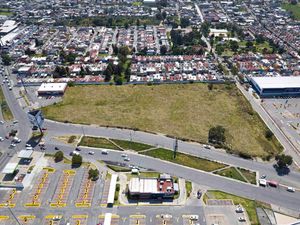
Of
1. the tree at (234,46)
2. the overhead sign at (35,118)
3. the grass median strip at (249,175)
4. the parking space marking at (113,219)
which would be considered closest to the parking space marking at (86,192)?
the parking space marking at (113,219)

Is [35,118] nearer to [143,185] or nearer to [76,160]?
[76,160]

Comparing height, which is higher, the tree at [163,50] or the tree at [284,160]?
the tree at [284,160]

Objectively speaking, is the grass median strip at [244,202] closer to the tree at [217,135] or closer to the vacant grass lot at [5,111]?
the tree at [217,135]

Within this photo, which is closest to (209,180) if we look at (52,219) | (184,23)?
(52,219)

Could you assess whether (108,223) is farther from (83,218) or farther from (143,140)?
(143,140)

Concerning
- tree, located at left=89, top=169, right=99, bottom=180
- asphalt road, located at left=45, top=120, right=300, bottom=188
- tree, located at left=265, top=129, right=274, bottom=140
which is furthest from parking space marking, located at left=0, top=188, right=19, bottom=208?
tree, located at left=265, top=129, right=274, bottom=140
